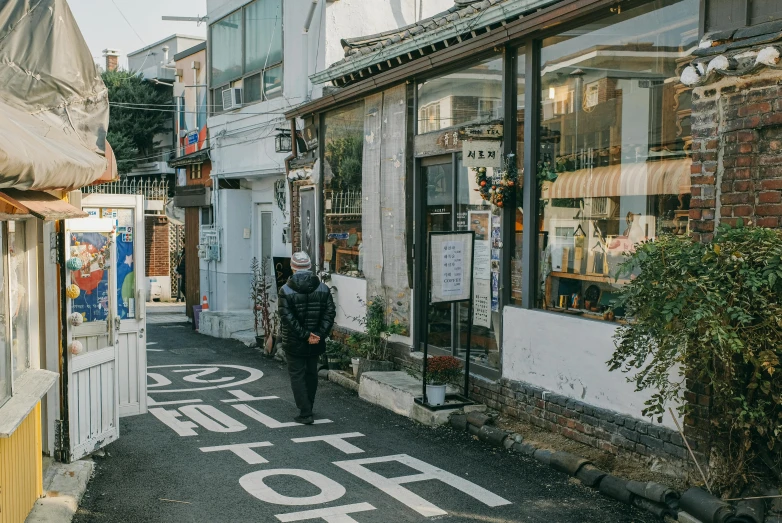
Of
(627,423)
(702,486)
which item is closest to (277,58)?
(627,423)

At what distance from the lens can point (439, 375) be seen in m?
9.04

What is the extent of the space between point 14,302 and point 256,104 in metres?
11.0

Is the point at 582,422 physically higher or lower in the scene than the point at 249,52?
lower

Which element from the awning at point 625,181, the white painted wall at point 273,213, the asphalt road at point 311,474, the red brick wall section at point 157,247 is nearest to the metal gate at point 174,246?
the red brick wall section at point 157,247

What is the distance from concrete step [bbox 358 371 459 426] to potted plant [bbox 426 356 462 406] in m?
0.14

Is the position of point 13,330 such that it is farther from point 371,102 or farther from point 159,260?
point 159,260

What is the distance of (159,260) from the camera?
79.6 feet

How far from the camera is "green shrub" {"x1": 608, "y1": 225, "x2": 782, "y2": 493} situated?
5004 millimetres

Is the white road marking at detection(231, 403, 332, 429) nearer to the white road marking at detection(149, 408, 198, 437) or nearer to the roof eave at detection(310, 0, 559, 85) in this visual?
the white road marking at detection(149, 408, 198, 437)

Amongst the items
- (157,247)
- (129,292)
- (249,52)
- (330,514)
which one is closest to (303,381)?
(129,292)

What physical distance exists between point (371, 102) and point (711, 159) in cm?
660

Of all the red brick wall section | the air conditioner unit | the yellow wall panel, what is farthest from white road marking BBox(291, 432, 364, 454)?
the red brick wall section

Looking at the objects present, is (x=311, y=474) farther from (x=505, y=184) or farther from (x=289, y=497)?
(x=505, y=184)

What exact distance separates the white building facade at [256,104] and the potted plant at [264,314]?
23.4 inches
